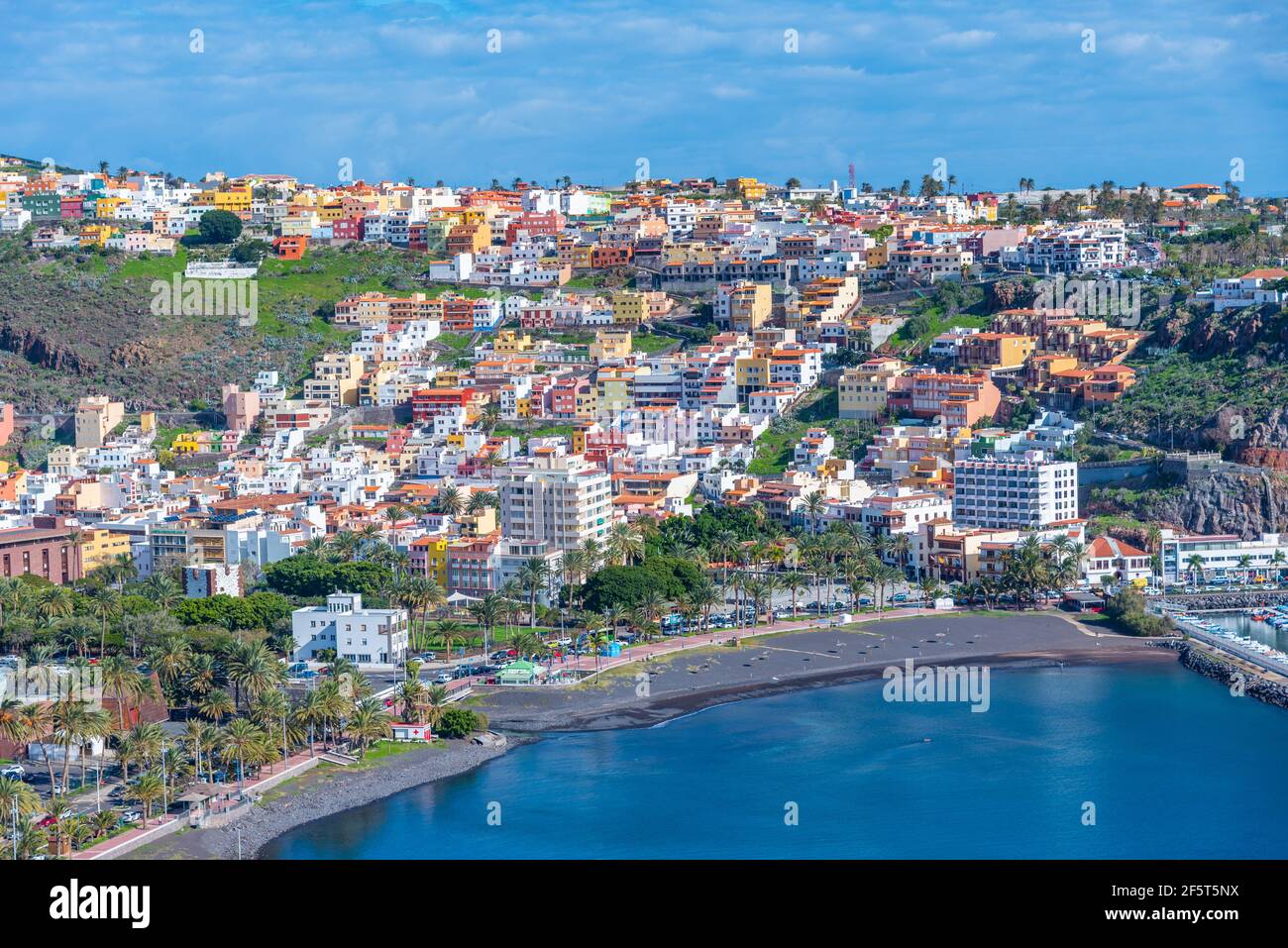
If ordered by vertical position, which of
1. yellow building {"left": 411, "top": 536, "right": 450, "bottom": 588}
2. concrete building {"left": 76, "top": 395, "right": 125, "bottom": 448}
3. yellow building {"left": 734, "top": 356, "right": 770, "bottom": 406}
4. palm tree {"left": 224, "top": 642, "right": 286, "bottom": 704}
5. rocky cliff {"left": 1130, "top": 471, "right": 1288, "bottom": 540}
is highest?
yellow building {"left": 734, "top": 356, "right": 770, "bottom": 406}

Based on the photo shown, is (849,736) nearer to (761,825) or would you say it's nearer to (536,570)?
(761,825)

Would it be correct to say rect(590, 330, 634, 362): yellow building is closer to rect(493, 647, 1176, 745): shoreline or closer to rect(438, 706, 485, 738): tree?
rect(493, 647, 1176, 745): shoreline

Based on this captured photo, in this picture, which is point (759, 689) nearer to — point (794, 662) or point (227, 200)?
point (794, 662)

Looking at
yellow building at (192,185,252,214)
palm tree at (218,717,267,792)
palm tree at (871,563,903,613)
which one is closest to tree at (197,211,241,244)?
yellow building at (192,185,252,214)

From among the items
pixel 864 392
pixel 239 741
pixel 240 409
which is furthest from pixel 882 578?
pixel 240 409

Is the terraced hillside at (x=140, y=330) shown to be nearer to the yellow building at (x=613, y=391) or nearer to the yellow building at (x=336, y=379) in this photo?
the yellow building at (x=336, y=379)

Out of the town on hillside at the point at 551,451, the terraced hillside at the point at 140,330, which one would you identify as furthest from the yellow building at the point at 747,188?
the terraced hillside at the point at 140,330
